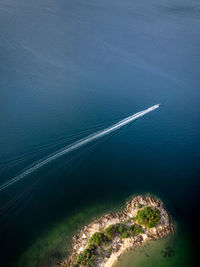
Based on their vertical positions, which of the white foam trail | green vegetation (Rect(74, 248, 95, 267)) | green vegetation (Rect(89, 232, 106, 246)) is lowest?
green vegetation (Rect(74, 248, 95, 267))

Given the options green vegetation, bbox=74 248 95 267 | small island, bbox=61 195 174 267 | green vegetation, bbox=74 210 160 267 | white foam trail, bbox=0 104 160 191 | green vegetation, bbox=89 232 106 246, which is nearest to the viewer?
green vegetation, bbox=74 248 95 267

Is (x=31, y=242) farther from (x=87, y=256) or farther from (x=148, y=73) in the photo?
(x=148, y=73)

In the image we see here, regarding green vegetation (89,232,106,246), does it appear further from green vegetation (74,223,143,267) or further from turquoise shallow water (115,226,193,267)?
turquoise shallow water (115,226,193,267)

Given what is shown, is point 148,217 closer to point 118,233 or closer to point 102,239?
point 118,233

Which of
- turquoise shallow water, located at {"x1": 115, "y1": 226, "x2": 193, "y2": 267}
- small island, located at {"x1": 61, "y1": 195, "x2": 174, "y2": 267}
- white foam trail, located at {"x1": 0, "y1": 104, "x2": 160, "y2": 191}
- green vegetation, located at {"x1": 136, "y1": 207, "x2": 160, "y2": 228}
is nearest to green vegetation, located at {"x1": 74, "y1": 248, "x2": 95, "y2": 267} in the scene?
small island, located at {"x1": 61, "y1": 195, "x2": 174, "y2": 267}

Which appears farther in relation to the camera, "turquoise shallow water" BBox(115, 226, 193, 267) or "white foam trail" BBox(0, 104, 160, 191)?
"white foam trail" BBox(0, 104, 160, 191)

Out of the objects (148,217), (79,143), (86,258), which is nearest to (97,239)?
(86,258)

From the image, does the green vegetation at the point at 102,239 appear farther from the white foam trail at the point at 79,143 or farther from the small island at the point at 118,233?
the white foam trail at the point at 79,143
